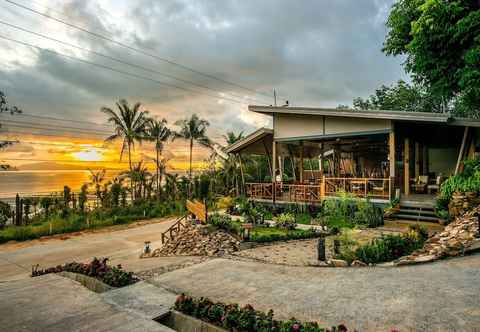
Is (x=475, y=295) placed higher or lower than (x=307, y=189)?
lower

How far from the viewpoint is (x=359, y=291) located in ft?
15.1

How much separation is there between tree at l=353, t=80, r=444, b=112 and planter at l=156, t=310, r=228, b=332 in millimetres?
32692

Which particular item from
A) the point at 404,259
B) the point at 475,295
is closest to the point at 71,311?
the point at 475,295

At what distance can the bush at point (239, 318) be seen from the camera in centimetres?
320

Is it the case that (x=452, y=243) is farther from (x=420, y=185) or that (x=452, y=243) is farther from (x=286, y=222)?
(x=420, y=185)

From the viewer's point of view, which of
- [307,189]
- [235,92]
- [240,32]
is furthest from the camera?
[235,92]

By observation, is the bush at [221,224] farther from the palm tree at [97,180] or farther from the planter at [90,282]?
the palm tree at [97,180]

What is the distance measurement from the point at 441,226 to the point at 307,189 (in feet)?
19.8

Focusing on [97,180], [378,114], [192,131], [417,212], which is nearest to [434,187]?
[417,212]

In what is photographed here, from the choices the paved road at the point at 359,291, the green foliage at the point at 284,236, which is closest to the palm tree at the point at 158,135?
the green foliage at the point at 284,236

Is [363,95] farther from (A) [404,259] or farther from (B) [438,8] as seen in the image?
(A) [404,259]

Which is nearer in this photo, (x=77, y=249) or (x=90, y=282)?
(x=90, y=282)

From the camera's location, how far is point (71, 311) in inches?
174

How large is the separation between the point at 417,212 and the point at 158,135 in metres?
20.7
